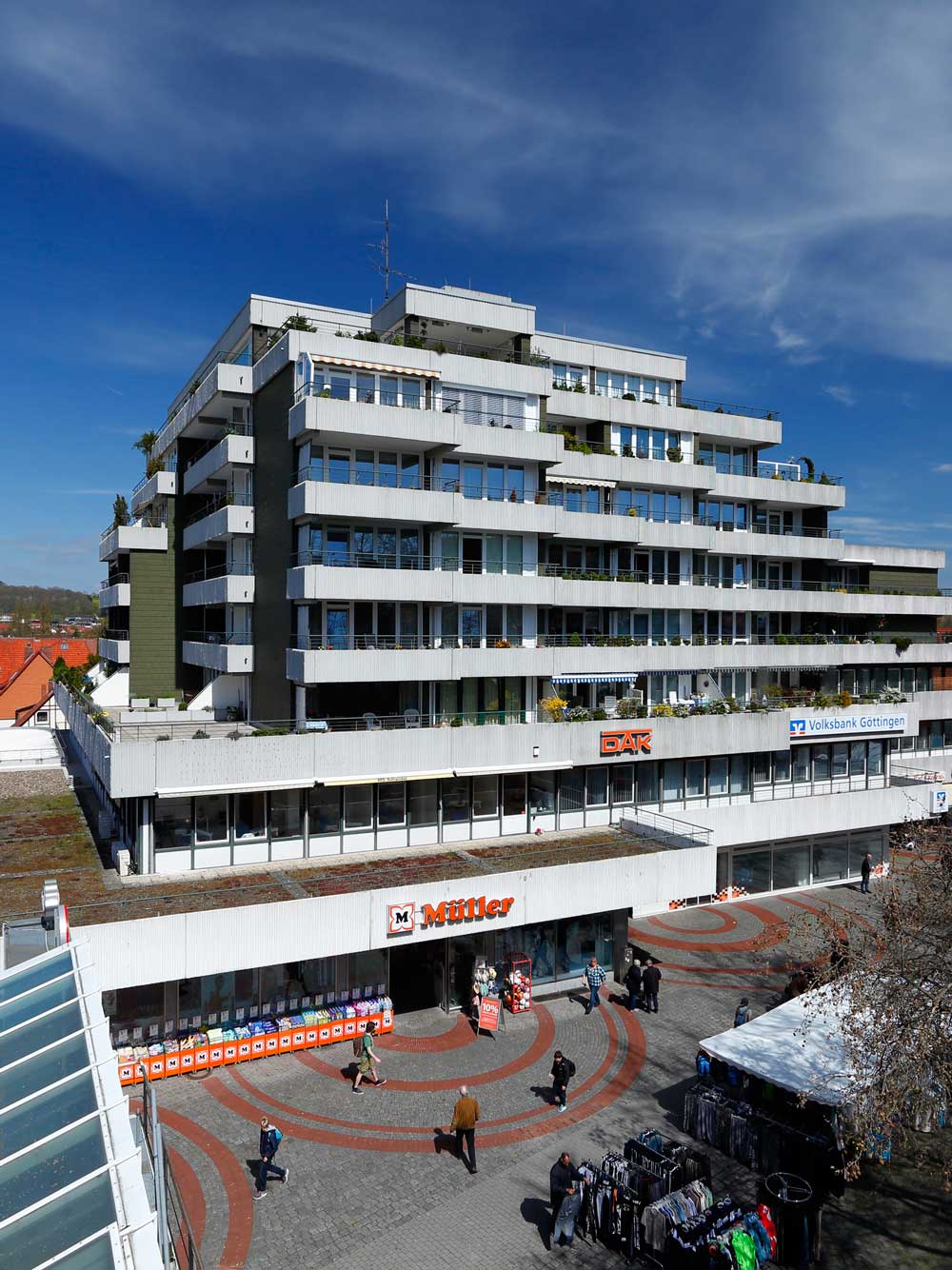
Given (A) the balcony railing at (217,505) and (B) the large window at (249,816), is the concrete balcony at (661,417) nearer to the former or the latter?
(A) the balcony railing at (217,505)

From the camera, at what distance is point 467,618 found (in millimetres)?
30422

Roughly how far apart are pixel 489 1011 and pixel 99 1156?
16.2 meters

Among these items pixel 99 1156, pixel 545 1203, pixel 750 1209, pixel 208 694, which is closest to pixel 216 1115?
pixel 545 1203

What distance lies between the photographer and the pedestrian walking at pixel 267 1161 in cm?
1576

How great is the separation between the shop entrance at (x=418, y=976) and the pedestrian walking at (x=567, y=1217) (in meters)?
9.70

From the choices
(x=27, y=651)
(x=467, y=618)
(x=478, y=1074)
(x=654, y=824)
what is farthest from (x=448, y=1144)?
(x=27, y=651)

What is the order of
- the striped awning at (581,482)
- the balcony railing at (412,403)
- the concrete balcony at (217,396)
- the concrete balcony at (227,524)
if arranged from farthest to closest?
1. the striped awning at (581,482)
2. the concrete balcony at (217,396)
3. the concrete balcony at (227,524)
4. the balcony railing at (412,403)

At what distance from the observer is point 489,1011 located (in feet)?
75.0

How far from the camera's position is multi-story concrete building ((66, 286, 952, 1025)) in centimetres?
2620

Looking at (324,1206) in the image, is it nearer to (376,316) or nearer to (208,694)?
(208,694)

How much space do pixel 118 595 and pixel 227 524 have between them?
11.1m

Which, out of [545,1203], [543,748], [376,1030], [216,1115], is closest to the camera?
[545,1203]

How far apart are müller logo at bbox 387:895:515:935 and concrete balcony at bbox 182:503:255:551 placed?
16357 mm

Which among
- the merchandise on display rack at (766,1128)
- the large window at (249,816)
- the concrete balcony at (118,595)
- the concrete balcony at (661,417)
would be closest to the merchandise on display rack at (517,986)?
the merchandise on display rack at (766,1128)
